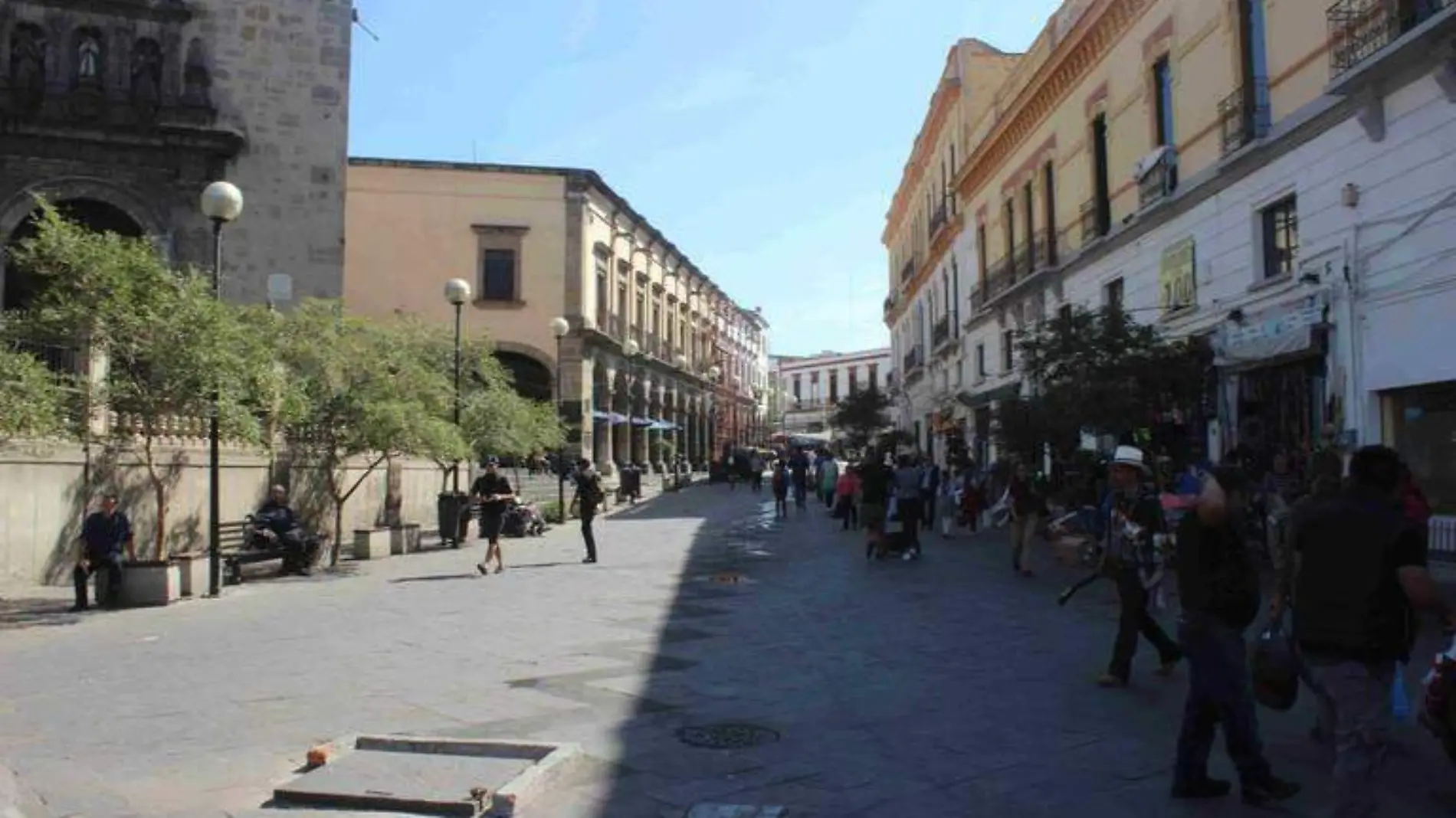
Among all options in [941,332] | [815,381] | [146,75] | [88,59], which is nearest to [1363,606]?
[146,75]

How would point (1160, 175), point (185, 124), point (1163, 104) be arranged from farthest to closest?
point (185, 124)
point (1163, 104)
point (1160, 175)

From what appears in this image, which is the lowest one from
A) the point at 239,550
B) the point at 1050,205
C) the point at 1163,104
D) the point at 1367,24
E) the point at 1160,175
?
the point at 239,550

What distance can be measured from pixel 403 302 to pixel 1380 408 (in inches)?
1429

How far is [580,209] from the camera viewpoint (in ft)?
144

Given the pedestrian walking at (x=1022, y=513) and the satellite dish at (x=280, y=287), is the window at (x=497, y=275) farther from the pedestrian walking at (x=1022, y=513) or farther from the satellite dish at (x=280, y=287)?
the pedestrian walking at (x=1022, y=513)

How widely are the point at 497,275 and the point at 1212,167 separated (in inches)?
1228

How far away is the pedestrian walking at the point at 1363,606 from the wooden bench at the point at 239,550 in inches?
488

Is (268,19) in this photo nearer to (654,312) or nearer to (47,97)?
(47,97)

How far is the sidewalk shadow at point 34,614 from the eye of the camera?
10.2 m

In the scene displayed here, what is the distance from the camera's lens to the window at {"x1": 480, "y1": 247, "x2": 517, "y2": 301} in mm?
43188

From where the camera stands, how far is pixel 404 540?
1859cm

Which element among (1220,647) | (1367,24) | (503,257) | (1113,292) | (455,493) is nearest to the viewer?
(1220,647)

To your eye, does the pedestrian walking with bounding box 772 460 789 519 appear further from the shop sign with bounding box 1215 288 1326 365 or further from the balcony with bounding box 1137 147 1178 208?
the shop sign with bounding box 1215 288 1326 365

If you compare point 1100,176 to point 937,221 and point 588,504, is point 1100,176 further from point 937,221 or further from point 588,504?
point 937,221
